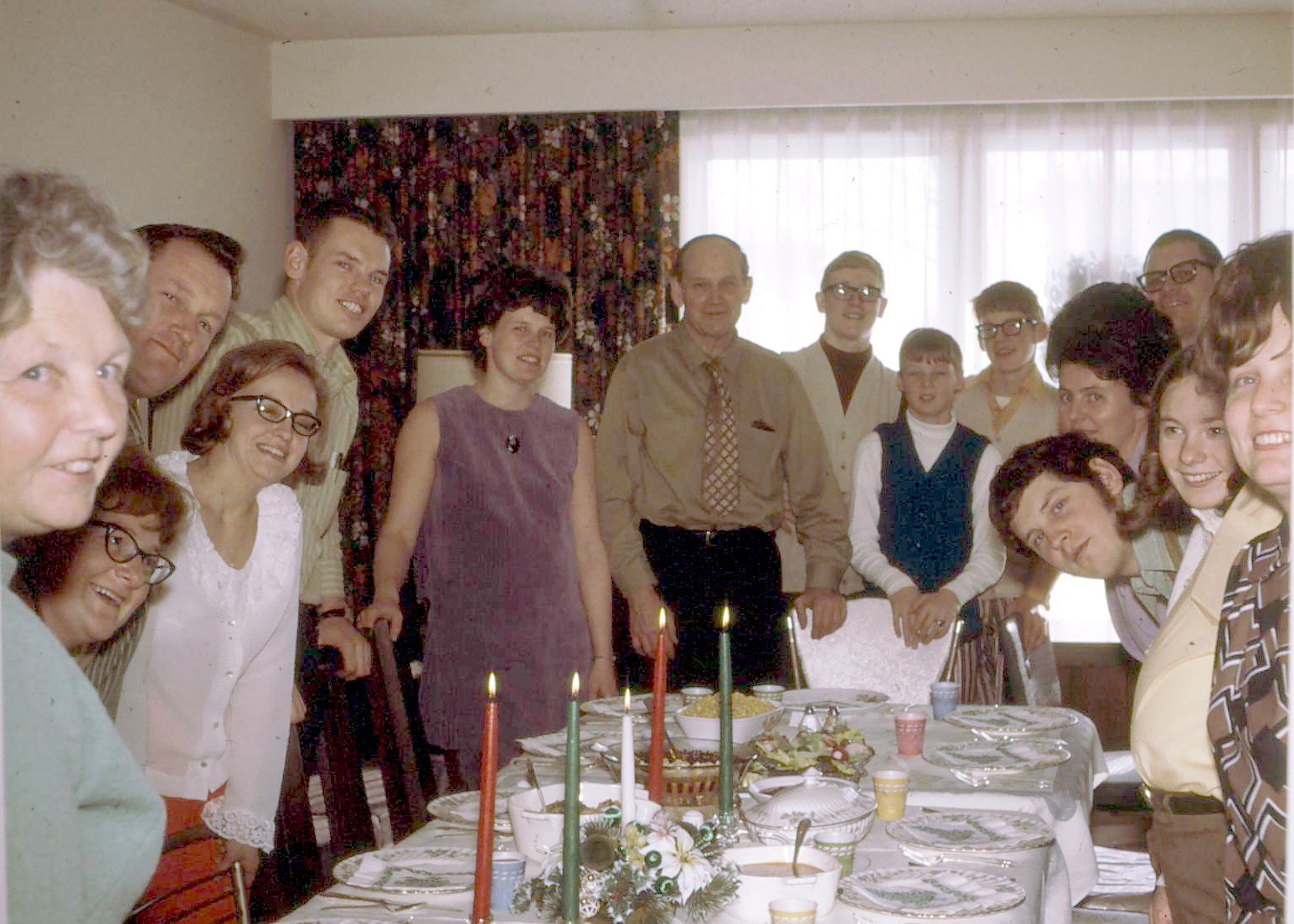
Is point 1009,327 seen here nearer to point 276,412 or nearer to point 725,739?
point 276,412

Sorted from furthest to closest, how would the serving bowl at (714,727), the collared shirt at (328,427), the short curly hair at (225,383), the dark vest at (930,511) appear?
1. the dark vest at (930,511)
2. the collared shirt at (328,427)
3. the short curly hair at (225,383)
4. the serving bowl at (714,727)

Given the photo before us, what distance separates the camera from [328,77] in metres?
5.31

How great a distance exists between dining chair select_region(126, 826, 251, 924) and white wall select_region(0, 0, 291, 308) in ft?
9.20

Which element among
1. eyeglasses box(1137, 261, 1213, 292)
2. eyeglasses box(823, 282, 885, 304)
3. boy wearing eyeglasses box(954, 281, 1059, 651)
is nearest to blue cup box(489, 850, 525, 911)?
eyeglasses box(1137, 261, 1213, 292)

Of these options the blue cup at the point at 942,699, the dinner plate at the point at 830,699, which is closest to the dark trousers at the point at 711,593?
the dinner plate at the point at 830,699

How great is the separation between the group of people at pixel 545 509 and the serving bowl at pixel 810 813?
0.77 feet

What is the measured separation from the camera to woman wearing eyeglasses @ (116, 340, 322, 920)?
6.63 feet

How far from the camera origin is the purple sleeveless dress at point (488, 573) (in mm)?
2768

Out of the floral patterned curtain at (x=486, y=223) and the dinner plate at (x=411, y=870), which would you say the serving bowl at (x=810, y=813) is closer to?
the dinner plate at (x=411, y=870)

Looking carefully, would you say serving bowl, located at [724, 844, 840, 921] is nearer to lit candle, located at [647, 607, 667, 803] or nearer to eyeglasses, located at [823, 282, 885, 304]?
lit candle, located at [647, 607, 667, 803]

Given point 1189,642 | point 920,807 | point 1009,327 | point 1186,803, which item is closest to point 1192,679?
point 1189,642

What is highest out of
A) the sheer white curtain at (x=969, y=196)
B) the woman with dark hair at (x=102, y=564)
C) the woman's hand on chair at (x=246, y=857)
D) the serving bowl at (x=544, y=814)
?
the sheer white curtain at (x=969, y=196)

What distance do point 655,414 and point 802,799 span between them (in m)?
2.05

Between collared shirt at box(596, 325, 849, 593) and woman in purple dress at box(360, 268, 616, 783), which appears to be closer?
woman in purple dress at box(360, 268, 616, 783)
